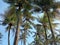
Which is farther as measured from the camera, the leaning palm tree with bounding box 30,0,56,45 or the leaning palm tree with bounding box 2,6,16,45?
the leaning palm tree with bounding box 2,6,16,45

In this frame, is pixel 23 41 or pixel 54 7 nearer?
pixel 54 7

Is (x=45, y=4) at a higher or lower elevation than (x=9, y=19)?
higher

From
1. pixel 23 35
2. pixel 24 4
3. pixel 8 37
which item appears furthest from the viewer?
pixel 23 35

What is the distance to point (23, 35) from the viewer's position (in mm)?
55531

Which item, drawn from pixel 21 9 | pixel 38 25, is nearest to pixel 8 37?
pixel 38 25

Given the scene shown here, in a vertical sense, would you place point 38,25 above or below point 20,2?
below

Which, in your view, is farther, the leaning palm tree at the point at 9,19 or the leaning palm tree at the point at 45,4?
the leaning palm tree at the point at 9,19

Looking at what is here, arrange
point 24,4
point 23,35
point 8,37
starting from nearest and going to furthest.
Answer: point 24,4 → point 8,37 → point 23,35

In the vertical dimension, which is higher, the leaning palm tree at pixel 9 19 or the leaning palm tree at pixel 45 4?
the leaning palm tree at pixel 45 4

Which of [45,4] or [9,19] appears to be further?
[9,19]

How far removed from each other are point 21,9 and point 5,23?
8.97 metres

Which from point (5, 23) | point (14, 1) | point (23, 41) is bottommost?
point (23, 41)

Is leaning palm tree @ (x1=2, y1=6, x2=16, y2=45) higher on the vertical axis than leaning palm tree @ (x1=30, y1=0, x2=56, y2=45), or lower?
lower

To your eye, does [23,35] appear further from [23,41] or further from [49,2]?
[49,2]
